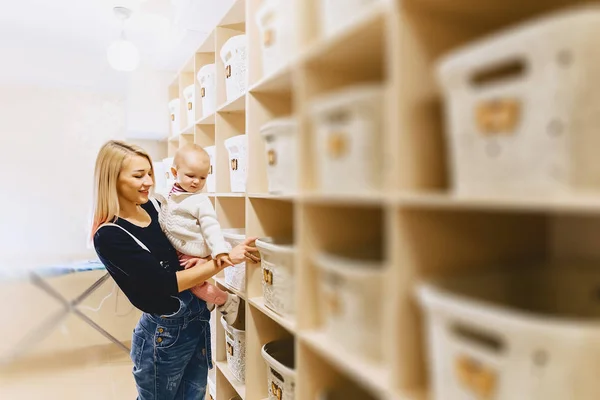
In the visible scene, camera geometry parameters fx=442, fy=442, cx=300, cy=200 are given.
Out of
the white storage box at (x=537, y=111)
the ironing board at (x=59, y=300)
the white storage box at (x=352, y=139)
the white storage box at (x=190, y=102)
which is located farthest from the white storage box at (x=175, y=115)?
the white storage box at (x=537, y=111)

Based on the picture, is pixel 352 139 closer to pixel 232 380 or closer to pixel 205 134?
pixel 232 380

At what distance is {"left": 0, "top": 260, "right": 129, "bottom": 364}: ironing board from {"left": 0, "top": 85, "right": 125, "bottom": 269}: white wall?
0.35ft

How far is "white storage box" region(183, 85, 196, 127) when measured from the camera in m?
→ 2.86

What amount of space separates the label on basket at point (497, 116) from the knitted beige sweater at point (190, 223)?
50.2 inches

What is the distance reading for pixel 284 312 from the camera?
1527 millimetres

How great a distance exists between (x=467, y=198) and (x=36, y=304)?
3725 mm

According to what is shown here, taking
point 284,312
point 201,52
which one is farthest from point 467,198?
point 201,52

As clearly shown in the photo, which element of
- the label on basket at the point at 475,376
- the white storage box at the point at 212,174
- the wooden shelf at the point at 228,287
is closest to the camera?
the label on basket at the point at 475,376

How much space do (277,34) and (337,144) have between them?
0.60 meters

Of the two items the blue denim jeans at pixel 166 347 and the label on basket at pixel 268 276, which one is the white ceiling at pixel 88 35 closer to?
the label on basket at pixel 268 276

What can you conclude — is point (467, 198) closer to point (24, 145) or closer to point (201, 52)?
point (201, 52)

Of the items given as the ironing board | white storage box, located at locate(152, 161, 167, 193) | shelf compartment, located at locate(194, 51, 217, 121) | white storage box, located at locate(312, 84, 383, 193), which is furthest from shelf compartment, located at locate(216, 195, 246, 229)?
the ironing board

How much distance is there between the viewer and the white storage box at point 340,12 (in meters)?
1.02

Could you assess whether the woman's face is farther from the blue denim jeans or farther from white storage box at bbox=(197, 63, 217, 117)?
white storage box at bbox=(197, 63, 217, 117)
